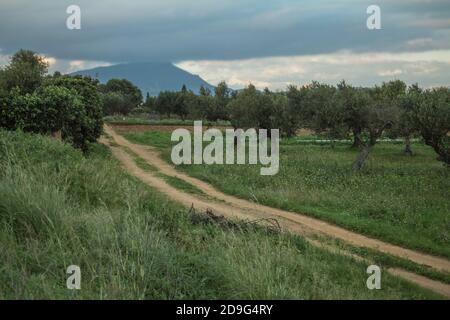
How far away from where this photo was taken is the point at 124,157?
3005 cm

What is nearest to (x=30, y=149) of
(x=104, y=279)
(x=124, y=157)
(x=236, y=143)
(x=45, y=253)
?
(x=45, y=253)

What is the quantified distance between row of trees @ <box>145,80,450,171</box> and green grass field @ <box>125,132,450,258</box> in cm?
183

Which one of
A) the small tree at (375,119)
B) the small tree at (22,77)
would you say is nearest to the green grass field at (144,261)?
the small tree at (375,119)

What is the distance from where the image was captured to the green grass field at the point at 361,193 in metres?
12.8

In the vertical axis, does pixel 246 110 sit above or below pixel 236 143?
above

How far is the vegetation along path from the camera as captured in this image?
10447 mm

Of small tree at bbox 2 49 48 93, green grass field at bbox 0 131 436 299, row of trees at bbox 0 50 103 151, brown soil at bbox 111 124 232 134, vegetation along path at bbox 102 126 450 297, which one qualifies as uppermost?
small tree at bbox 2 49 48 93

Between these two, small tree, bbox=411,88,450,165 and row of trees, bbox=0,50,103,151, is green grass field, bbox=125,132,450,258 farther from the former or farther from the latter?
row of trees, bbox=0,50,103,151

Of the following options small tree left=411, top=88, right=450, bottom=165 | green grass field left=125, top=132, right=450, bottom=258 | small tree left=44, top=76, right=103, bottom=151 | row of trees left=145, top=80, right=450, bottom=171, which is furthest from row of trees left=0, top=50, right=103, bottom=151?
small tree left=411, top=88, right=450, bottom=165

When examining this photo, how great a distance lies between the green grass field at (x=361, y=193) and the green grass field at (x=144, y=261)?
3520 millimetres

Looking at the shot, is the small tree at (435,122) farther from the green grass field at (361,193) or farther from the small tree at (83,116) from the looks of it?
the small tree at (83,116)

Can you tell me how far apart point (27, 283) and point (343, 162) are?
25834 millimetres
